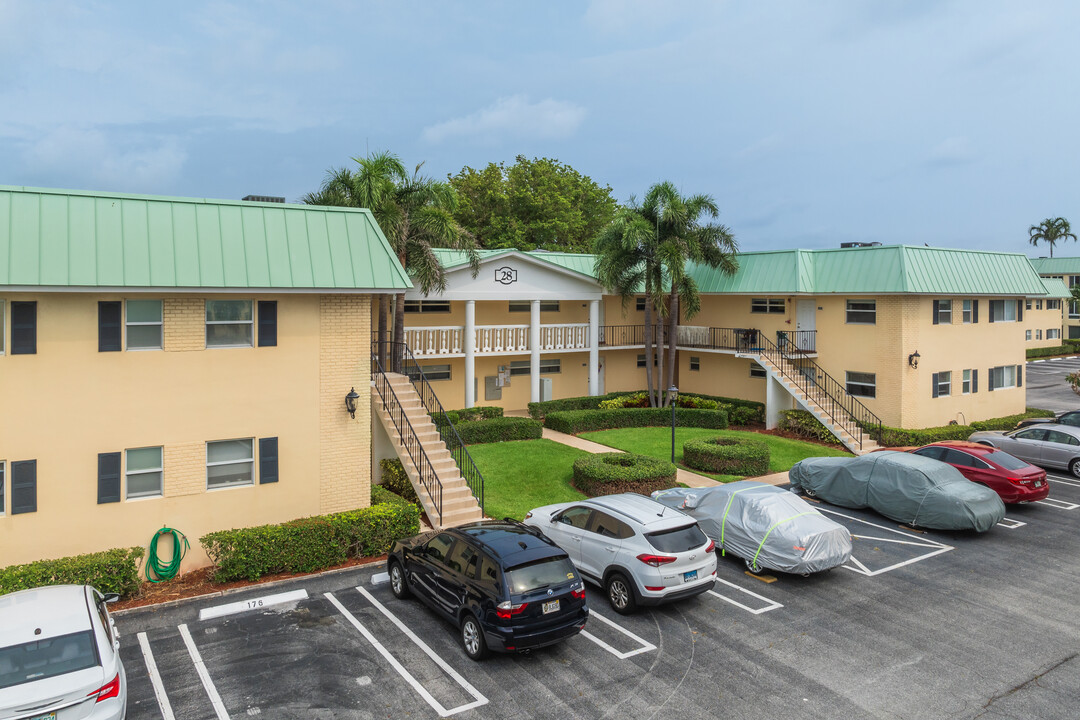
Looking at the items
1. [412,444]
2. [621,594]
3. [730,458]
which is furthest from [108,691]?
[730,458]

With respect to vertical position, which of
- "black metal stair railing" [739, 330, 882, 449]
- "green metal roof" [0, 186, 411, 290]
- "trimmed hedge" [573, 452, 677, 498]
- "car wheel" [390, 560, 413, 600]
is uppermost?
"green metal roof" [0, 186, 411, 290]

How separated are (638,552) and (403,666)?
415cm

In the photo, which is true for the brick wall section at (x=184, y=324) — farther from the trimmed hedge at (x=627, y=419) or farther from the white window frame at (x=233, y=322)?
the trimmed hedge at (x=627, y=419)

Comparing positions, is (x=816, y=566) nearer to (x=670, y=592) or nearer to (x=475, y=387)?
(x=670, y=592)

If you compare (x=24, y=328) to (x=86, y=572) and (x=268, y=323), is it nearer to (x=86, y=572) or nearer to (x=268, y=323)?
(x=268, y=323)

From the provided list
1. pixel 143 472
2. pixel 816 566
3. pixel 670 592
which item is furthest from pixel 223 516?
pixel 816 566

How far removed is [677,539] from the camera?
39.8 ft

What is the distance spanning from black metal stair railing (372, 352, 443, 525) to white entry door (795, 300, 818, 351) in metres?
18.1

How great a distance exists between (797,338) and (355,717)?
2480 cm

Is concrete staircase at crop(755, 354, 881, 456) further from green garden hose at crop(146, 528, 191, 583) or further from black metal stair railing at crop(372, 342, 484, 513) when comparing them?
green garden hose at crop(146, 528, 191, 583)

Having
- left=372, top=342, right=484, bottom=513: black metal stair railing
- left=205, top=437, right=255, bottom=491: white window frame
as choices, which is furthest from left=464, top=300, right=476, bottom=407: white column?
left=205, top=437, right=255, bottom=491: white window frame

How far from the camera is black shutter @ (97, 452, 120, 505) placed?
1316cm

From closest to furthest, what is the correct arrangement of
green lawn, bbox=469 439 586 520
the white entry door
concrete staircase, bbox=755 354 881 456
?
1. green lawn, bbox=469 439 586 520
2. concrete staircase, bbox=755 354 881 456
3. the white entry door

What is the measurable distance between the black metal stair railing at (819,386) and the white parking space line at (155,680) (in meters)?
22.5
